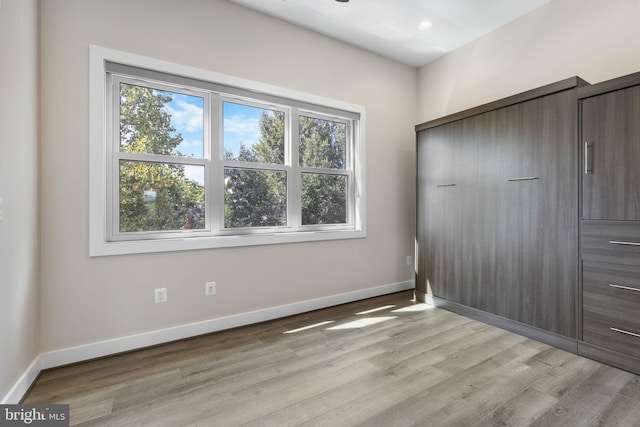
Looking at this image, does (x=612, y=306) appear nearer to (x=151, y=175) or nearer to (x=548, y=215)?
(x=548, y=215)

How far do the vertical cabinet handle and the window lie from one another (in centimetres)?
194

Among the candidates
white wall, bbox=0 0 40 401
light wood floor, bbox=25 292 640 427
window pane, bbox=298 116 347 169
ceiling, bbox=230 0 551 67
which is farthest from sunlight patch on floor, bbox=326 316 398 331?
ceiling, bbox=230 0 551 67

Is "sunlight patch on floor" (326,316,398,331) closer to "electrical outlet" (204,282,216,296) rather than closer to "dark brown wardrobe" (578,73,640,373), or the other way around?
"electrical outlet" (204,282,216,296)

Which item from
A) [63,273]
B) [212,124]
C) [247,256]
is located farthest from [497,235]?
[63,273]

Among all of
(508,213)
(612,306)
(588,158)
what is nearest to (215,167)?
(508,213)

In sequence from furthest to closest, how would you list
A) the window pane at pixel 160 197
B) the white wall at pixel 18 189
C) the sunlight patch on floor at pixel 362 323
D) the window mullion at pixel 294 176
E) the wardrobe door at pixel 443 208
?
the window mullion at pixel 294 176
the wardrobe door at pixel 443 208
the sunlight patch on floor at pixel 362 323
the window pane at pixel 160 197
the white wall at pixel 18 189

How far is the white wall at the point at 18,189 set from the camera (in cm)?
146

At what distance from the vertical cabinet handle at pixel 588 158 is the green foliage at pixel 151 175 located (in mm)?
2973

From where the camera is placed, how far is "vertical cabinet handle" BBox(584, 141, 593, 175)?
6.61 feet

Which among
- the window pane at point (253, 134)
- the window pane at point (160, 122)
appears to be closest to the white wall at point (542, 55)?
the window pane at point (253, 134)

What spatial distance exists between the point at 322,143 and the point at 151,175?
1.75 metres

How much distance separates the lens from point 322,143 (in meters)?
3.29

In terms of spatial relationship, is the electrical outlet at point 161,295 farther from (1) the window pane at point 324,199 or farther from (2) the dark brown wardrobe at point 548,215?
(2) the dark brown wardrobe at point 548,215

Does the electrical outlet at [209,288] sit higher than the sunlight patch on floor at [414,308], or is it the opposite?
the electrical outlet at [209,288]
